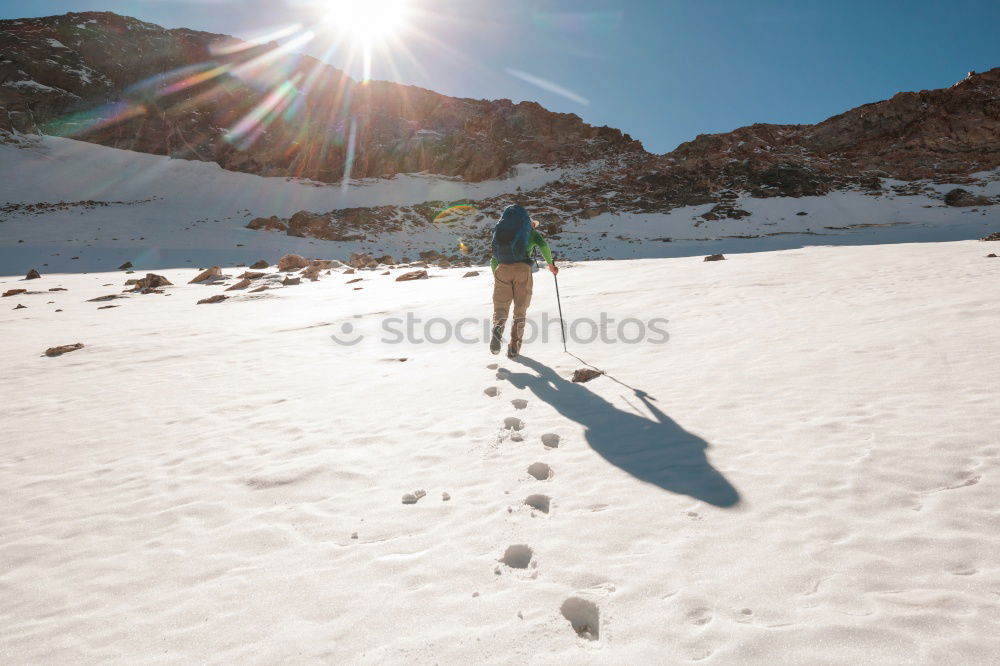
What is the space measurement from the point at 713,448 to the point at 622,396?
62.0 inches

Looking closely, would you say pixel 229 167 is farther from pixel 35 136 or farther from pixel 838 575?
pixel 838 575

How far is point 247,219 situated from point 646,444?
147 ft

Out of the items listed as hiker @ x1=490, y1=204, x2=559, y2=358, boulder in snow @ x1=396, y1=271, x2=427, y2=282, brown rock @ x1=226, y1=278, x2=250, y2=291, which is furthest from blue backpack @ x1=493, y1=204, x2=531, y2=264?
brown rock @ x1=226, y1=278, x2=250, y2=291

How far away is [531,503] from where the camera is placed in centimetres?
317

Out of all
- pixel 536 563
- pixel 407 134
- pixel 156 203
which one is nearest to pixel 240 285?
pixel 536 563

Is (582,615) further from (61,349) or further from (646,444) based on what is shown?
(61,349)

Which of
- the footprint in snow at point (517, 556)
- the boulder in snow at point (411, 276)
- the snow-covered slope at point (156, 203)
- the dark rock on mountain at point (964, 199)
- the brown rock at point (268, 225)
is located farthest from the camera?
the brown rock at point (268, 225)

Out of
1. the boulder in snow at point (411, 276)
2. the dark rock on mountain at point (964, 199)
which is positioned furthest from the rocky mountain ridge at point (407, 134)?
the boulder in snow at point (411, 276)

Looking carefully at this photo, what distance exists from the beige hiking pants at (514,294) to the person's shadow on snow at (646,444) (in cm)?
180

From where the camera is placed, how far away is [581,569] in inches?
95.9

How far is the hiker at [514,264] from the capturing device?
7.06 metres

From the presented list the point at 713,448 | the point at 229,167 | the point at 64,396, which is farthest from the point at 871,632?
the point at 229,167

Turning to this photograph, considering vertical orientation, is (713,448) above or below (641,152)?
below

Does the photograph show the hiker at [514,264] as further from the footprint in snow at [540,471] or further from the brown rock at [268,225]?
the brown rock at [268,225]
